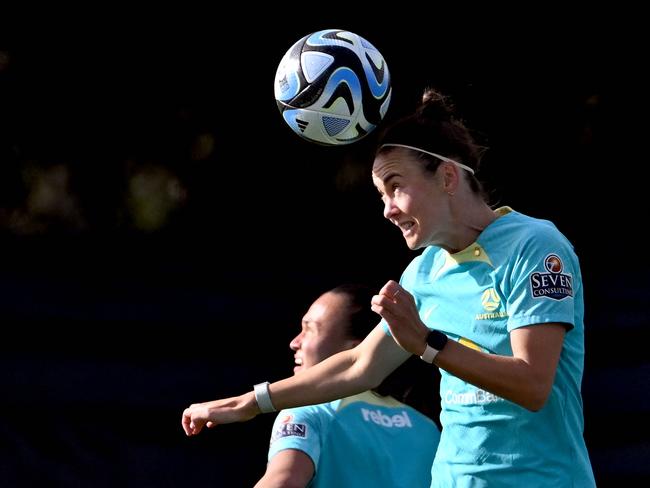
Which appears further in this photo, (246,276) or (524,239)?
(246,276)

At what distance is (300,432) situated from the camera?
4.31 metres

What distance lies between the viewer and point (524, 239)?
135 inches

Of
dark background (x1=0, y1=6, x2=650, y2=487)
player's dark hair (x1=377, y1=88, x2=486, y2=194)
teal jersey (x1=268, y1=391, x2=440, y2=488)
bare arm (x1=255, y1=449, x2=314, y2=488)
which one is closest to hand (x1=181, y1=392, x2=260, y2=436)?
bare arm (x1=255, y1=449, x2=314, y2=488)

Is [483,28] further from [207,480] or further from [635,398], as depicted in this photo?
[207,480]

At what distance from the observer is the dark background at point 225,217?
5539 mm

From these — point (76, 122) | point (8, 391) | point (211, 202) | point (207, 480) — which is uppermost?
point (76, 122)

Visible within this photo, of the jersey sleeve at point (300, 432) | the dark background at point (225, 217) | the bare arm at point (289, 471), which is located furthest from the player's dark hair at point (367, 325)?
the dark background at point (225, 217)

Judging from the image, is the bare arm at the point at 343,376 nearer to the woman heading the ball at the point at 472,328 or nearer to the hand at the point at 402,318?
the woman heading the ball at the point at 472,328

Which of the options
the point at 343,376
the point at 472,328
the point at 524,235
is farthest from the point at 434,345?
the point at 343,376

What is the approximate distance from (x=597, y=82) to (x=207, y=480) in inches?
93.6

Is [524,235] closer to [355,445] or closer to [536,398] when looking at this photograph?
[536,398]

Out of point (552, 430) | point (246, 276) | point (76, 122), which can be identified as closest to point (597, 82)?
point (246, 276)

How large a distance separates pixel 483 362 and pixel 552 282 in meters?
0.28

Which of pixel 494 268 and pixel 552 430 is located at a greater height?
pixel 494 268
